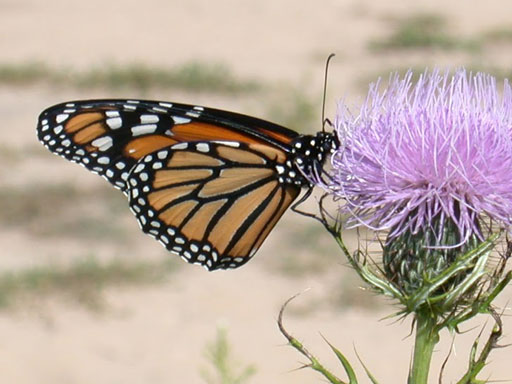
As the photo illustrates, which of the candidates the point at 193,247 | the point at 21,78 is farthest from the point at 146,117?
the point at 21,78

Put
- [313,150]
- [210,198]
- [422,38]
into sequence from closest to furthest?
[313,150] < [210,198] < [422,38]

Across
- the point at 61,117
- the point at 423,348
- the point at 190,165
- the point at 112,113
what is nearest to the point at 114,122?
the point at 112,113

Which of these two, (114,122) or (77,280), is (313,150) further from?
(77,280)

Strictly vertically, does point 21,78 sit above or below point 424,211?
above

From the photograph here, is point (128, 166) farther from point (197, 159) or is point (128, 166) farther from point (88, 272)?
point (88, 272)

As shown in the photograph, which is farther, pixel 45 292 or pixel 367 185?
pixel 45 292

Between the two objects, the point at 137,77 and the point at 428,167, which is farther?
the point at 137,77

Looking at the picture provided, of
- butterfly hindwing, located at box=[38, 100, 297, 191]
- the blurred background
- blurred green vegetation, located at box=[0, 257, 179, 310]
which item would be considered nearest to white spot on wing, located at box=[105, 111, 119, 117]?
butterfly hindwing, located at box=[38, 100, 297, 191]
